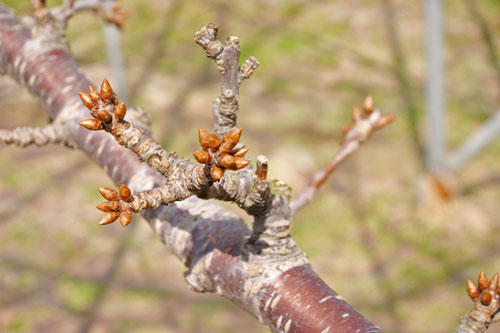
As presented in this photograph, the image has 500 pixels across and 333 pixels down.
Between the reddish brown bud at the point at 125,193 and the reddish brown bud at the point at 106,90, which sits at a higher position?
the reddish brown bud at the point at 106,90

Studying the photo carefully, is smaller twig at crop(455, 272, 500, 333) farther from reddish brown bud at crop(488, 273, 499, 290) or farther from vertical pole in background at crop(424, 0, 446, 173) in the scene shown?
vertical pole in background at crop(424, 0, 446, 173)

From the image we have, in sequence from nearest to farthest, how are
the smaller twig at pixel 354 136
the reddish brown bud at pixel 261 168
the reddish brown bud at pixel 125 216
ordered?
the reddish brown bud at pixel 125 216
the reddish brown bud at pixel 261 168
the smaller twig at pixel 354 136

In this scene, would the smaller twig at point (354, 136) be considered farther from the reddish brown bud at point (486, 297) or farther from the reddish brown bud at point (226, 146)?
the reddish brown bud at point (226, 146)

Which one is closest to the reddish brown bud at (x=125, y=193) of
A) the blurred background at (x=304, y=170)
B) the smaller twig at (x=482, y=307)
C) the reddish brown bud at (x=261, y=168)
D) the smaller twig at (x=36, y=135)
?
the reddish brown bud at (x=261, y=168)

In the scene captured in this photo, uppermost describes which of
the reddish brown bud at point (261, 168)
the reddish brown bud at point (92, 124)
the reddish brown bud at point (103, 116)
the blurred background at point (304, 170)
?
the blurred background at point (304, 170)

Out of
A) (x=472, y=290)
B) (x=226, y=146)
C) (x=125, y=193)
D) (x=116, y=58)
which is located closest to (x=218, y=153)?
(x=226, y=146)
